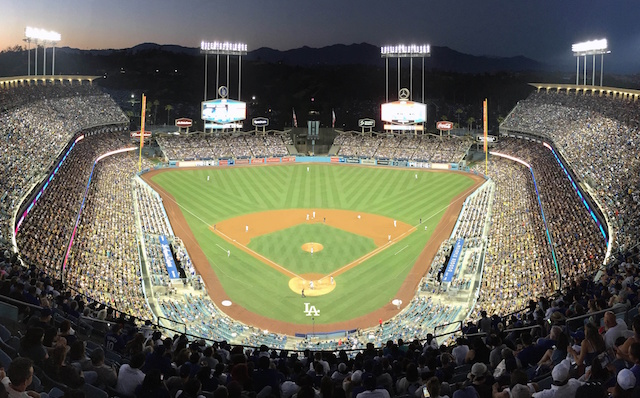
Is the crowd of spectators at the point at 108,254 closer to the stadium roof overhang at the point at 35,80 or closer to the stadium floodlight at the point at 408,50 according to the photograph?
the stadium roof overhang at the point at 35,80

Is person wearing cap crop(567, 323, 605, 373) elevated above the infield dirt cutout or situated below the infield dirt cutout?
above

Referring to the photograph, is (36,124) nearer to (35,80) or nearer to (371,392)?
(35,80)

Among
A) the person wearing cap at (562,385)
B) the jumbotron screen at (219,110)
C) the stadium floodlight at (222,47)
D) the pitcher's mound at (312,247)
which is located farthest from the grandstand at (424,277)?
the stadium floodlight at (222,47)

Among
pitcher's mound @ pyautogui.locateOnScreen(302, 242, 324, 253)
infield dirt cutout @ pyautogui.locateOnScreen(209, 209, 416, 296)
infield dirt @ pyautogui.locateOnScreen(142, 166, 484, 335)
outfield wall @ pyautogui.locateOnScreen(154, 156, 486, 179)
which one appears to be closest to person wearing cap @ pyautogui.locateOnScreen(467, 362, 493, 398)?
infield dirt @ pyautogui.locateOnScreen(142, 166, 484, 335)

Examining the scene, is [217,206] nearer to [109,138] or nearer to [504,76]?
[109,138]

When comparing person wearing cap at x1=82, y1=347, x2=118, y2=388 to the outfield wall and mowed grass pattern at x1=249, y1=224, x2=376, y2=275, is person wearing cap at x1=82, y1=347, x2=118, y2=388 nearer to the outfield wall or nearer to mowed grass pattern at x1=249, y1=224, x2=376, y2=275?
mowed grass pattern at x1=249, y1=224, x2=376, y2=275

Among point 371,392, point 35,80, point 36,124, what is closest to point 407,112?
point 36,124

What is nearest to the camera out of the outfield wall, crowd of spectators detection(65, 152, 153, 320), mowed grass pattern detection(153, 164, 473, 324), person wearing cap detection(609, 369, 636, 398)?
person wearing cap detection(609, 369, 636, 398)
